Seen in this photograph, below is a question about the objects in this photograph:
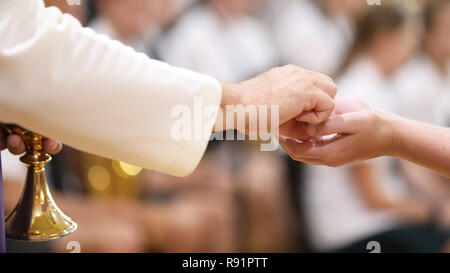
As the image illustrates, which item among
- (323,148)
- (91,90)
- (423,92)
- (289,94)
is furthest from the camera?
(423,92)

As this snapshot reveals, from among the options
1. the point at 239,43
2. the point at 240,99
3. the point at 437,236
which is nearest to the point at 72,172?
the point at 239,43

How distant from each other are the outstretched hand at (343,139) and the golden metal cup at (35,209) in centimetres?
61

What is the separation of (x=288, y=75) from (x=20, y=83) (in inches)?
24.6

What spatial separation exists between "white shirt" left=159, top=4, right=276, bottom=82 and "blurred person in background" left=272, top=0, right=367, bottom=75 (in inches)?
3.7

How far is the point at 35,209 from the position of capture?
1.02 meters

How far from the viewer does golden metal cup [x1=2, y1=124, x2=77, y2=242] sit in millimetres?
1003

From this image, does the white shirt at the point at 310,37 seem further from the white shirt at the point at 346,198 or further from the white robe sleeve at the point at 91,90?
the white robe sleeve at the point at 91,90

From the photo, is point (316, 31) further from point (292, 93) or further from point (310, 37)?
point (292, 93)

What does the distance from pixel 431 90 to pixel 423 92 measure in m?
0.06

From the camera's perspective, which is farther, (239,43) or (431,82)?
(431,82)

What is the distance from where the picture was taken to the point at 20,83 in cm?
91

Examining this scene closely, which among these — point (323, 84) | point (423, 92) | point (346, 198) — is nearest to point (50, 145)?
point (323, 84)

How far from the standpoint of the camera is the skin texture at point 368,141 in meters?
1.36
